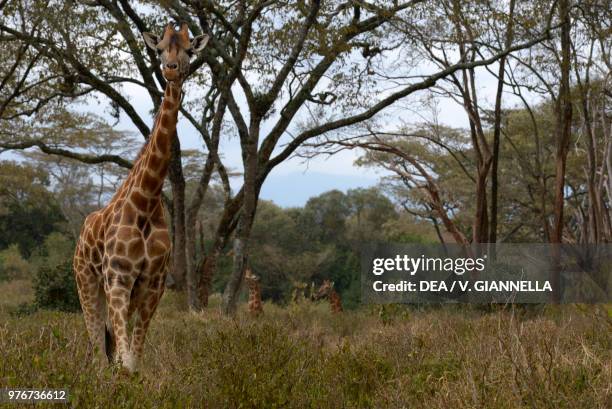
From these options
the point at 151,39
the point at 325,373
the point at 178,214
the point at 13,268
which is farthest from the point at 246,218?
the point at 13,268

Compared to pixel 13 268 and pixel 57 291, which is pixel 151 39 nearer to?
pixel 57 291

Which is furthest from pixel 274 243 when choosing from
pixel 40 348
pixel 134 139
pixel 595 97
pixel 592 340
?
pixel 40 348

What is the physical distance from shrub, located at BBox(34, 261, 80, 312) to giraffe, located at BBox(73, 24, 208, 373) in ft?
34.6

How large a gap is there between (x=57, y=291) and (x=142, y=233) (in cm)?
1140

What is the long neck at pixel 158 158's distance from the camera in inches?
232

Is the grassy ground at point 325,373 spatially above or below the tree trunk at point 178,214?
below

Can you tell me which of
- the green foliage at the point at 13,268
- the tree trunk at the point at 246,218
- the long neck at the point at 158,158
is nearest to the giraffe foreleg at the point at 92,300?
the long neck at the point at 158,158

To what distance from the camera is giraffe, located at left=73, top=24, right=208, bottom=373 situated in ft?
18.4

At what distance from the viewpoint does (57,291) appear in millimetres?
16297

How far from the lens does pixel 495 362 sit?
16.5 ft

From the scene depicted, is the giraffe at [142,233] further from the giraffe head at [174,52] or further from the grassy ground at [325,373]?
the grassy ground at [325,373]

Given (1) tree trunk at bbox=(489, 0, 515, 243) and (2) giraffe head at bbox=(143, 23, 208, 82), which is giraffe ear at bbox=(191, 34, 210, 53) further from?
(1) tree trunk at bbox=(489, 0, 515, 243)

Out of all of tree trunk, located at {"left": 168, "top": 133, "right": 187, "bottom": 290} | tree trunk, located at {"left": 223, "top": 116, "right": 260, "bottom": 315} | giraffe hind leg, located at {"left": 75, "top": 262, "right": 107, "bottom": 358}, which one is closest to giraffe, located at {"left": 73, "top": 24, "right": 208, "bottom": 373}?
giraffe hind leg, located at {"left": 75, "top": 262, "right": 107, "bottom": 358}

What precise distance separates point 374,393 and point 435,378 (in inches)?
19.2
